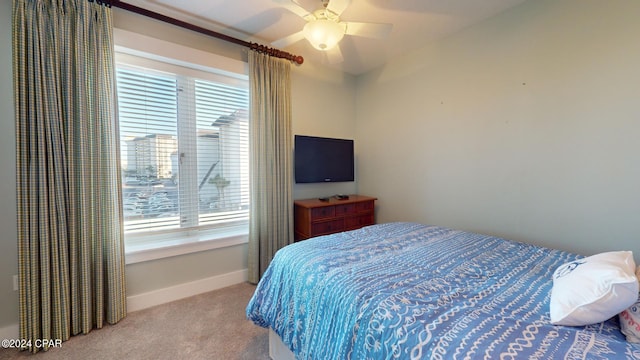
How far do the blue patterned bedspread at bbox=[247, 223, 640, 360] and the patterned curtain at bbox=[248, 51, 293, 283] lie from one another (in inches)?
46.9

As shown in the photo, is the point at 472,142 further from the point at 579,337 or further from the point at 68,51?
the point at 68,51

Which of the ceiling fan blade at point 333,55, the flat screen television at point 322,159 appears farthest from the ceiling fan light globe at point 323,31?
the flat screen television at point 322,159

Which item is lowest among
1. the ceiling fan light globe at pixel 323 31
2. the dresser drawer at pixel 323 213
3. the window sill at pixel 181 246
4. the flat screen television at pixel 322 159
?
the window sill at pixel 181 246

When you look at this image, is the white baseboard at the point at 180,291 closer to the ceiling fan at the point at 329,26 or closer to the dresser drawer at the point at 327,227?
the dresser drawer at the point at 327,227

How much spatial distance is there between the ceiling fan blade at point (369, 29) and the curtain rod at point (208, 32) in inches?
44.0

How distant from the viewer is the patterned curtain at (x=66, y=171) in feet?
5.39

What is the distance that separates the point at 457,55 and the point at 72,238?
368 centimetres

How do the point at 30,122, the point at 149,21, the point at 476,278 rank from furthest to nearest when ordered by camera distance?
the point at 149,21 < the point at 30,122 < the point at 476,278

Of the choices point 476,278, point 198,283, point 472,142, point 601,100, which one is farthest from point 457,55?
point 198,283

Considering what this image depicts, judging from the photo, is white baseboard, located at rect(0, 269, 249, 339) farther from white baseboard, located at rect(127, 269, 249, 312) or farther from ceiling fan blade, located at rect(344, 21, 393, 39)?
ceiling fan blade, located at rect(344, 21, 393, 39)

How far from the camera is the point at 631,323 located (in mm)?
814

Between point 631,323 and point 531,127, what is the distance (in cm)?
175

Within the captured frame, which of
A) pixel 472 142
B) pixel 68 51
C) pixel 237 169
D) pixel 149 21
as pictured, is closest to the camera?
pixel 68 51

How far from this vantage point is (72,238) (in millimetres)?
1779
